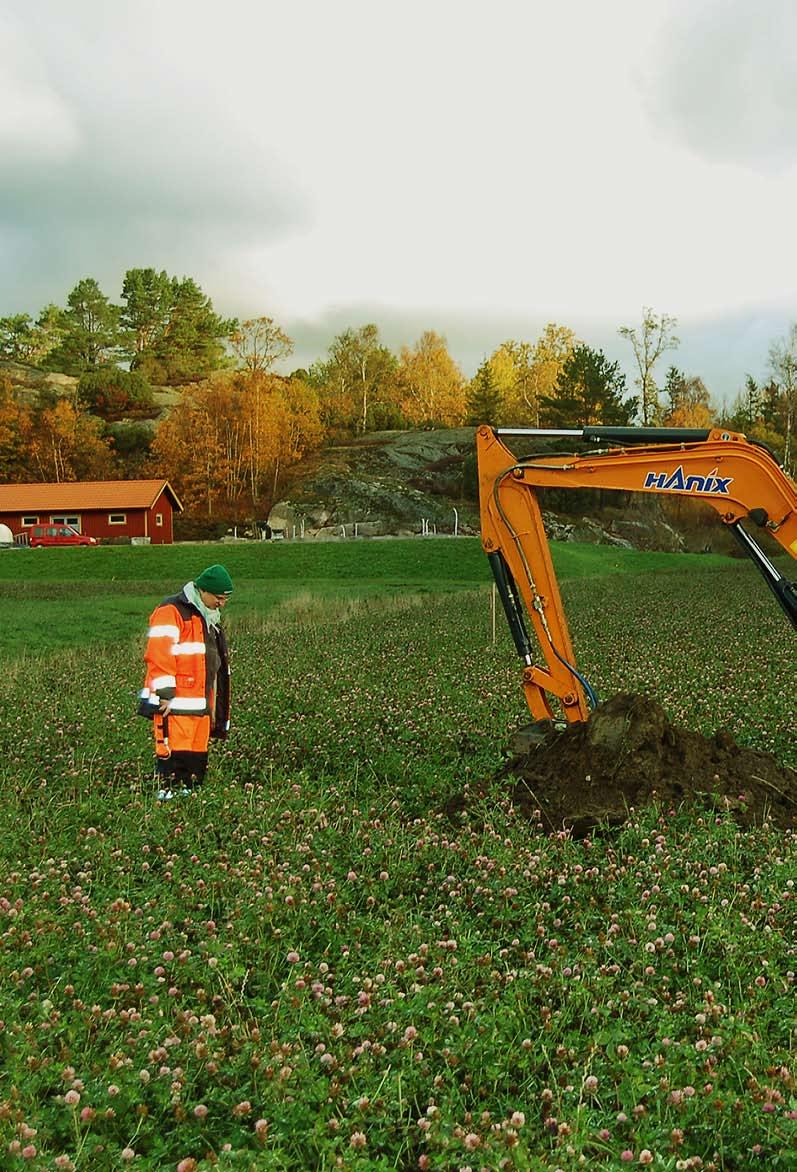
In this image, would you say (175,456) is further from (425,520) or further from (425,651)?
(425,651)

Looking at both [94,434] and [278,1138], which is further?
[94,434]

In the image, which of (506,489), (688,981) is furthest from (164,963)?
(506,489)

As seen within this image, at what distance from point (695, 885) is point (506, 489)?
14.4 ft

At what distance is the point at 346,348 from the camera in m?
117

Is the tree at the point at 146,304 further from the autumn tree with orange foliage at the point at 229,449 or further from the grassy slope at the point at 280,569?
the grassy slope at the point at 280,569

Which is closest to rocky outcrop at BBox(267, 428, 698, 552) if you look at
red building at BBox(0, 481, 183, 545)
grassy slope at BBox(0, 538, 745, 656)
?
red building at BBox(0, 481, 183, 545)

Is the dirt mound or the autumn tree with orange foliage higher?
the autumn tree with orange foliage

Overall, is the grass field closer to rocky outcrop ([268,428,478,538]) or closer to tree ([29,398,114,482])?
rocky outcrop ([268,428,478,538])

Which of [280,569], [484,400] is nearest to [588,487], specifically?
[280,569]

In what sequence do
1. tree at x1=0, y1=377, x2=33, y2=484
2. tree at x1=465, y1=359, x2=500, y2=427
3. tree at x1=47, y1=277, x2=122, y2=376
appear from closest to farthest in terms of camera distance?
tree at x1=0, y1=377, x2=33, y2=484
tree at x1=465, y1=359, x2=500, y2=427
tree at x1=47, y1=277, x2=122, y2=376

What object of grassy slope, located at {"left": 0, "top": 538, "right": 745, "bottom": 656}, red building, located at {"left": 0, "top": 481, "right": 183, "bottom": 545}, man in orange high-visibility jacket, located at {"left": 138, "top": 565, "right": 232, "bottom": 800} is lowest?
grassy slope, located at {"left": 0, "top": 538, "right": 745, "bottom": 656}

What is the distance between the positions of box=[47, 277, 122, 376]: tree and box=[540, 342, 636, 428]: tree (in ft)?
208

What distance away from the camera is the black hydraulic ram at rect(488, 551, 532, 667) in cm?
969

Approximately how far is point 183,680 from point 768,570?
5363 mm
